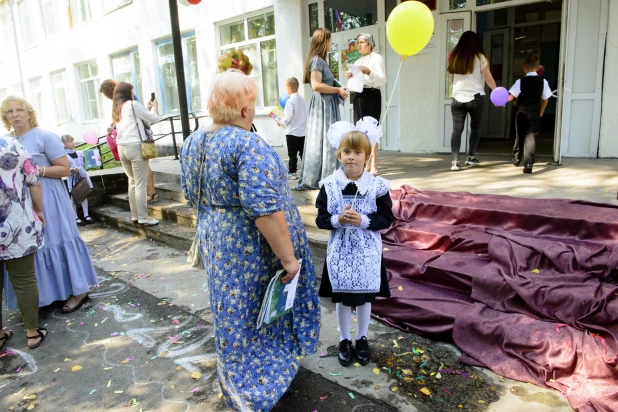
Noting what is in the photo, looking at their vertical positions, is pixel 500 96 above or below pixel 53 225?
above

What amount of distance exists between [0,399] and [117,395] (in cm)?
72

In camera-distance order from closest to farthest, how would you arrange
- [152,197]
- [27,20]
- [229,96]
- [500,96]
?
[229,96], [500,96], [152,197], [27,20]

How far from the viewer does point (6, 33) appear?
67.0 feet

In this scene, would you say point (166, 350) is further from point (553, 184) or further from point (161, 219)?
point (553, 184)

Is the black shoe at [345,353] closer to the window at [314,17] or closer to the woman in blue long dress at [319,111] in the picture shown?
the woman in blue long dress at [319,111]

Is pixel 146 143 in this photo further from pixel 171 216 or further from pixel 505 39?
pixel 505 39

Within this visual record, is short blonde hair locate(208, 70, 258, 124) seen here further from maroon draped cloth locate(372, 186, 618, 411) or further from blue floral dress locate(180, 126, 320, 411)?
maroon draped cloth locate(372, 186, 618, 411)

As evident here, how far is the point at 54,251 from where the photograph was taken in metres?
3.75

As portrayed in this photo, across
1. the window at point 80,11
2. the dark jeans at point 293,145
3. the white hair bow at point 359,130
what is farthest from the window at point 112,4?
the white hair bow at point 359,130

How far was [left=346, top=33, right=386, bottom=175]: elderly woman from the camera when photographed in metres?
5.28

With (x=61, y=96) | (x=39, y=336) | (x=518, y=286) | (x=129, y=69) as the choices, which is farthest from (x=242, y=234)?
(x=61, y=96)

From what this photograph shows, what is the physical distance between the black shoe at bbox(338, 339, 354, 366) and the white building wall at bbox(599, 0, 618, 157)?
211 inches

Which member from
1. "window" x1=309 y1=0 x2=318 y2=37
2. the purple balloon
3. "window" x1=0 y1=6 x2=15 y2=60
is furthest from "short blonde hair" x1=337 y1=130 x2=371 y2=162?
"window" x1=0 y1=6 x2=15 y2=60

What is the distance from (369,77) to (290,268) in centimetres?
380
